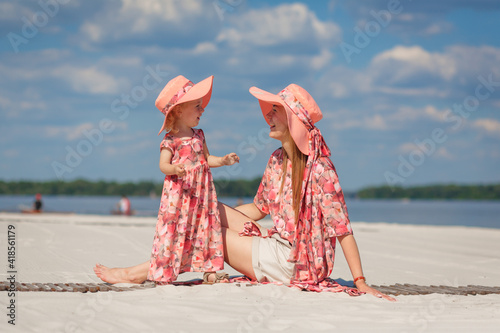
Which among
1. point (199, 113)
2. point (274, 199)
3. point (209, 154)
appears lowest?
point (274, 199)

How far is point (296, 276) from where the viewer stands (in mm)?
4926

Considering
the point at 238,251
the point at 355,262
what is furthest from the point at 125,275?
the point at 355,262

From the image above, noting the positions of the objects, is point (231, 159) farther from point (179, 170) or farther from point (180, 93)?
point (180, 93)

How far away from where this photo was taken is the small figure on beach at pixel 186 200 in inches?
196

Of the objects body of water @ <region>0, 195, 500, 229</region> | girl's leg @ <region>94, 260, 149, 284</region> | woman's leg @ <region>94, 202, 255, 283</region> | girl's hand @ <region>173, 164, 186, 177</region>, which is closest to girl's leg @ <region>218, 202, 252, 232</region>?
woman's leg @ <region>94, 202, 255, 283</region>

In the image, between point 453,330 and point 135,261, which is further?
point 135,261

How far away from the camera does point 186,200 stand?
16.5ft

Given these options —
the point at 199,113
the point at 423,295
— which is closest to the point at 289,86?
the point at 199,113

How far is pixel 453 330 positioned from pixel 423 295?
1.17 meters

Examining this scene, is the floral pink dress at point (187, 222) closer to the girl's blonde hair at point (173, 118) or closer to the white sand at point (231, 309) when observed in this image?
the girl's blonde hair at point (173, 118)

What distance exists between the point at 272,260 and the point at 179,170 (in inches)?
45.5

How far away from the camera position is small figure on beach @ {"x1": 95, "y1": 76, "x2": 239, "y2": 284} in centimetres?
498

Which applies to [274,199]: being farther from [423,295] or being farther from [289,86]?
[423,295]

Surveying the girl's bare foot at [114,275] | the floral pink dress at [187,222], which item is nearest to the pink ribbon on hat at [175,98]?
the floral pink dress at [187,222]
